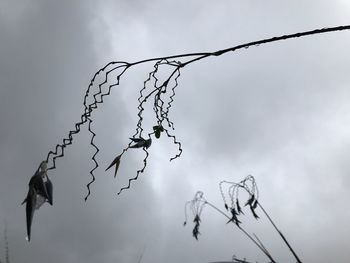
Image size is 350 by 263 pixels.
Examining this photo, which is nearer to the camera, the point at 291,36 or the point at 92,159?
the point at 291,36

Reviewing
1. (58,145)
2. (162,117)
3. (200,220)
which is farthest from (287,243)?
(200,220)

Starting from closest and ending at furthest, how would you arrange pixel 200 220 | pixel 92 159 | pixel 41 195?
1. pixel 41 195
2. pixel 92 159
3. pixel 200 220

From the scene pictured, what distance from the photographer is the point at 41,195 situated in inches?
42.7

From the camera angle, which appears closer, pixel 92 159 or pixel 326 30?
pixel 326 30

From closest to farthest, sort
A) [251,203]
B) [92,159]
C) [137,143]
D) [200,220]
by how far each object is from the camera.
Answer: [92,159] → [137,143] → [251,203] → [200,220]

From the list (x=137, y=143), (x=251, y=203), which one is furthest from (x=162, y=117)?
(x=251, y=203)

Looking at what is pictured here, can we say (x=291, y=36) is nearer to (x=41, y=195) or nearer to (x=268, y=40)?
(x=268, y=40)

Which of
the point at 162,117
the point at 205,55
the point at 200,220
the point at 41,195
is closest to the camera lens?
the point at 41,195

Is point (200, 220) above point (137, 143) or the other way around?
above

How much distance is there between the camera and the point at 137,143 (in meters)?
1.46

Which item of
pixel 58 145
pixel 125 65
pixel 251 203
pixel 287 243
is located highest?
pixel 251 203

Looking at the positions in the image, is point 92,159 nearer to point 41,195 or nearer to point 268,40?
point 41,195

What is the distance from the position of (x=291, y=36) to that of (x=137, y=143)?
63 centimetres

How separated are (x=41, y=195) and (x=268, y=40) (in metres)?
0.73
